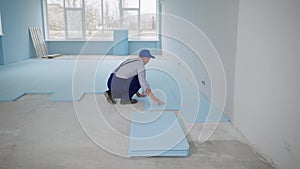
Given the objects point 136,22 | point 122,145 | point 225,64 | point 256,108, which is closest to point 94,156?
point 122,145

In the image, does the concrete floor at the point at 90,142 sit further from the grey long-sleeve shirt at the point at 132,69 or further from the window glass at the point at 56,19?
the window glass at the point at 56,19

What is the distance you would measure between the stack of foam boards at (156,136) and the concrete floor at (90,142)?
2.7 inches

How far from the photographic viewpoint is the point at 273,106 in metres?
2.18

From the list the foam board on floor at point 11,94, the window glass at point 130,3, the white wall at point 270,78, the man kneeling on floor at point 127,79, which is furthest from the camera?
the window glass at point 130,3

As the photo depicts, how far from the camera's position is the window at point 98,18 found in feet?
37.3

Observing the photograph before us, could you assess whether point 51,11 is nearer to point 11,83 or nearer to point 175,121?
point 11,83

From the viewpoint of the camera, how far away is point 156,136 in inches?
102

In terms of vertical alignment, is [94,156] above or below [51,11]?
below

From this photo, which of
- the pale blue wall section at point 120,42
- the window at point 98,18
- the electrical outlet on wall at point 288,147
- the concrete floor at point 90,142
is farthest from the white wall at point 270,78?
the window at point 98,18

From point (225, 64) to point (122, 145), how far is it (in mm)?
1726

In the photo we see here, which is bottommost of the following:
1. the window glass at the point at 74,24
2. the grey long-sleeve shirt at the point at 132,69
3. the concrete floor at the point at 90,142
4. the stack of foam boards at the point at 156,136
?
the concrete floor at the point at 90,142

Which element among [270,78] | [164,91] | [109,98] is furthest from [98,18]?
[270,78]

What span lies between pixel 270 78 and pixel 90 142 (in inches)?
68.5

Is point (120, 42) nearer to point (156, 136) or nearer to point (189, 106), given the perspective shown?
point (189, 106)
